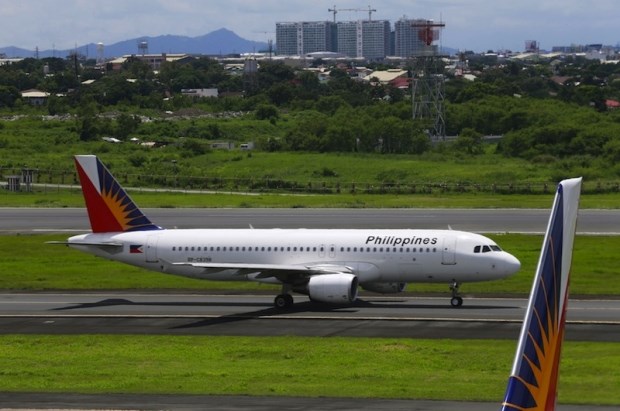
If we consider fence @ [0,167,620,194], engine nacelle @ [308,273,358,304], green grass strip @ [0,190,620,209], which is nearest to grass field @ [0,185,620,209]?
green grass strip @ [0,190,620,209]

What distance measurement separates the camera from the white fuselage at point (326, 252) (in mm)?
46812

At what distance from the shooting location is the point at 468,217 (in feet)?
260

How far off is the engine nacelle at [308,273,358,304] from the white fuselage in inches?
56.0

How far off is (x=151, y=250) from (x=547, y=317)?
39.6 meters

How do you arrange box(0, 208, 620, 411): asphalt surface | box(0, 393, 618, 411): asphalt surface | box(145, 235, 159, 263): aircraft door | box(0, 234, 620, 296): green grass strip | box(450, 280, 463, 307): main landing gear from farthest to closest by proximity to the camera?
box(0, 234, 620, 296): green grass strip < box(145, 235, 159, 263): aircraft door < box(450, 280, 463, 307): main landing gear < box(0, 208, 620, 411): asphalt surface < box(0, 393, 618, 411): asphalt surface

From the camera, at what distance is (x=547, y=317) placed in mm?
11250

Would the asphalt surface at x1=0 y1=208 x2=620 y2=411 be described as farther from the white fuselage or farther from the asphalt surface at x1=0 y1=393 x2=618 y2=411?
the white fuselage

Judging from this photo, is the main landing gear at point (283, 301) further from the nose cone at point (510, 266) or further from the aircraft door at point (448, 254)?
the nose cone at point (510, 266)

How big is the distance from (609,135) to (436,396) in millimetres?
100146

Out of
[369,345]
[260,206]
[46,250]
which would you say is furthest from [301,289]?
[260,206]

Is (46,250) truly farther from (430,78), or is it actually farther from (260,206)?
(430,78)

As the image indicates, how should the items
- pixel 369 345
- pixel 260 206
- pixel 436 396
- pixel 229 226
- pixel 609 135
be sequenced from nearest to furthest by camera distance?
1. pixel 436 396
2. pixel 369 345
3. pixel 229 226
4. pixel 260 206
5. pixel 609 135

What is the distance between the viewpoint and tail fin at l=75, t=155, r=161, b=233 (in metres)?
50.6

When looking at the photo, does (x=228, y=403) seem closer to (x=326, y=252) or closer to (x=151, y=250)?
(x=326, y=252)
